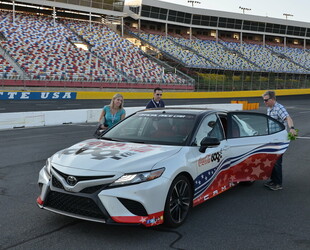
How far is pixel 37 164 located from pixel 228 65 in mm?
49407

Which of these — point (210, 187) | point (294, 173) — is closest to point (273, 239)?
point (210, 187)

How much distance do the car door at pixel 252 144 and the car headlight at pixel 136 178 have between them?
71.4 inches

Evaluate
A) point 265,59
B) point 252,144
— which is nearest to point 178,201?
point 252,144

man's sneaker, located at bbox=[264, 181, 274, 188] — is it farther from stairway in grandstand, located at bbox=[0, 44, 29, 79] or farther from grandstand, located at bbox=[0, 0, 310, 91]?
stairway in grandstand, located at bbox=[0, 44, 29, 79]

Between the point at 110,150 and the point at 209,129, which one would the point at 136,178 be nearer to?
the point at 110,150

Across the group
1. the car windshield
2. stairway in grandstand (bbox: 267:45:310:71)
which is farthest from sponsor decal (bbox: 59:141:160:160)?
stairway in grandstand (bbox: 267:45:310:71)

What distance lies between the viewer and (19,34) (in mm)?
39938

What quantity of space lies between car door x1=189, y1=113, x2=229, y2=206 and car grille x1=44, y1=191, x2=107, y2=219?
138cm

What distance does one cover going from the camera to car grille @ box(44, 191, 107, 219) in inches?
160

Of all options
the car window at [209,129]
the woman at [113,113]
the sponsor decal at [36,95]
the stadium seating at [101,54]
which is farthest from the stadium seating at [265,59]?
the car window at [209,129]

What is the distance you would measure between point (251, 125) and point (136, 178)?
2.96 metres

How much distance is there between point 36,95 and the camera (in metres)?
30.6

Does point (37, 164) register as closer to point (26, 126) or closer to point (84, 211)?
point (84, 211)

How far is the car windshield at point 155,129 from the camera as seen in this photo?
5195 mm
